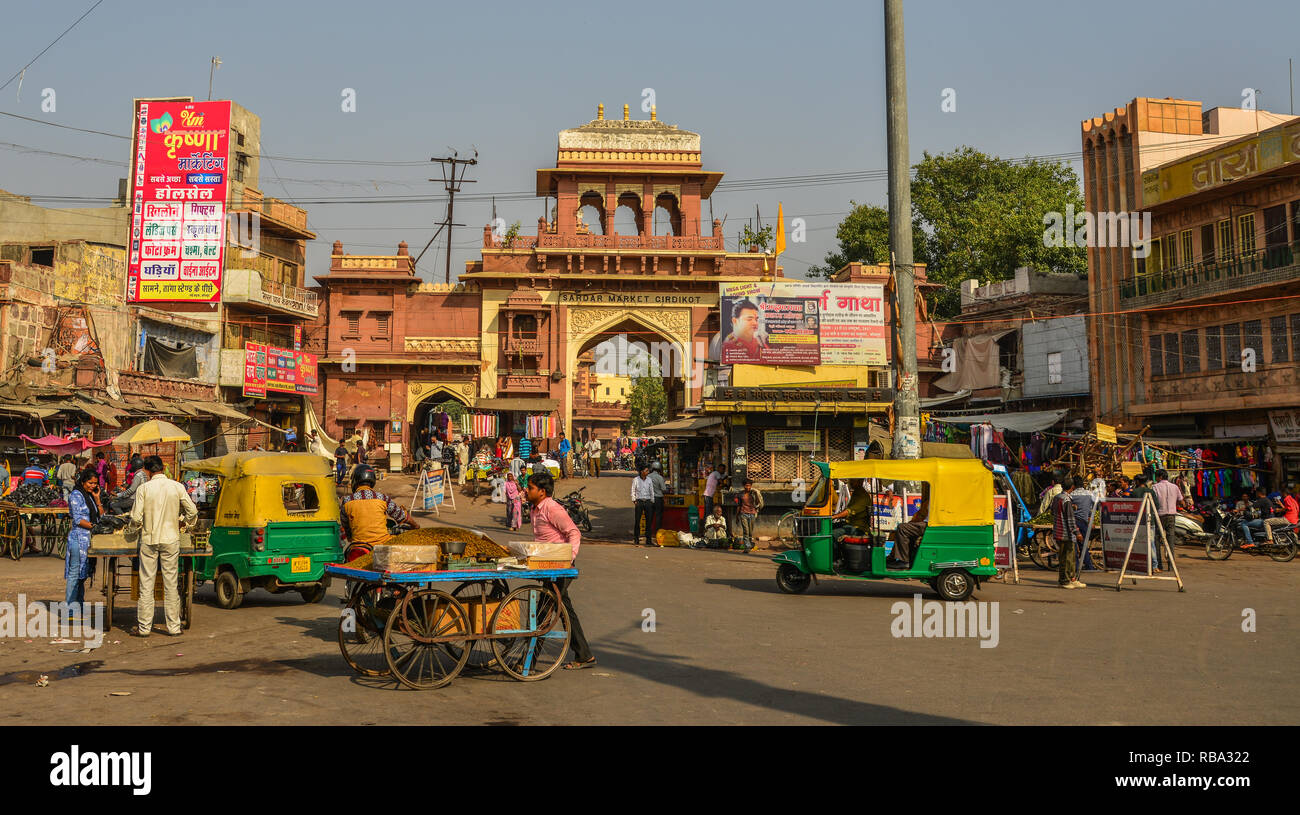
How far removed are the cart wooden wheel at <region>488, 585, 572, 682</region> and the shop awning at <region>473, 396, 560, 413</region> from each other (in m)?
30.3

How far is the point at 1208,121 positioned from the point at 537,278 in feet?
74.5

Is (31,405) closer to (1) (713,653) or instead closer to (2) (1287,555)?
(1) (713,653)

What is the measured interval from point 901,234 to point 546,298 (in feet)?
88.2

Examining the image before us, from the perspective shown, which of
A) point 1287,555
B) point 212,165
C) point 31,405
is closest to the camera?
point 1287,555

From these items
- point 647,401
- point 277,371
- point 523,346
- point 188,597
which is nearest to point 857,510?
point 188,597

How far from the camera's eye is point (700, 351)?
129 ft

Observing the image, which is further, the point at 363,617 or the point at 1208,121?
the point at 1208,121

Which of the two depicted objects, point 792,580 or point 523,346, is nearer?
point 792,580

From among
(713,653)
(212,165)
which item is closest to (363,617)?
(713,653)

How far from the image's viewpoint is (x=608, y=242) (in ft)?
129

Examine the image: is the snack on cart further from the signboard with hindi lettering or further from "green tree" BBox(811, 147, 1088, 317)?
"green tree" BBox(811, 147, 1088, 317)

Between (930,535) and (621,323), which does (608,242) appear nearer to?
(621,323)
